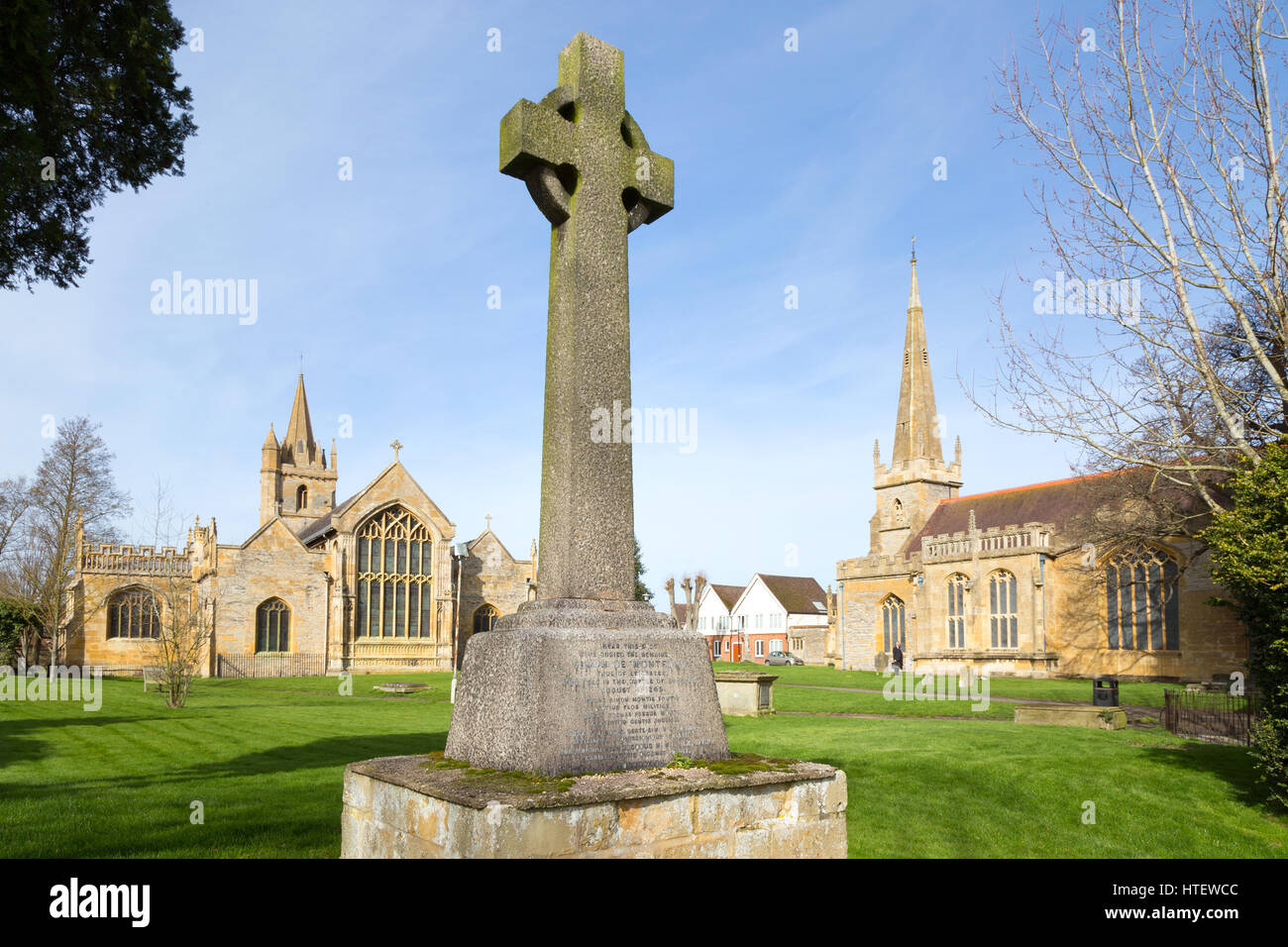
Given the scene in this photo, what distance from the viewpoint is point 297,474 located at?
198ft

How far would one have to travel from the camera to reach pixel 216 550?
3981 centimetres

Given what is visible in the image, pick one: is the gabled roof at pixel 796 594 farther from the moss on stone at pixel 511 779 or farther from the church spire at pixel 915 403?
the moss on stone at pixel 511 779

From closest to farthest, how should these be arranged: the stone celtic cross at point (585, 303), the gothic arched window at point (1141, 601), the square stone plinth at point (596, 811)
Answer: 1. the square stone plinth at point (596, 811)
2. the stone celtic cross at point (585, 303)
3. the gothic arched window at point (1141, 601)

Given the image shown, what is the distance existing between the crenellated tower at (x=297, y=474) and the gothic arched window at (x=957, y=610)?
3986 cm

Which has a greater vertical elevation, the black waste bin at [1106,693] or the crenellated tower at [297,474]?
the crenellated tower at [297,474]

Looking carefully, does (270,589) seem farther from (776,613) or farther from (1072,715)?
(776,613)

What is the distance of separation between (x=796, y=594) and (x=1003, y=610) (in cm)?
3518

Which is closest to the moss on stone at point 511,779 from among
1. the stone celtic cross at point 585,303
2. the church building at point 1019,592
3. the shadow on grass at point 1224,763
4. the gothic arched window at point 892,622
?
the stone celtic cross at point 585,303

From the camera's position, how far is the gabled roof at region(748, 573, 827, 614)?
72188 millimetres

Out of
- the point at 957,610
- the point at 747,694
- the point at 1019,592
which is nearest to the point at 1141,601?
the point at 1019,592

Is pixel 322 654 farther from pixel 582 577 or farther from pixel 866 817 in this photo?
pixel 582 577

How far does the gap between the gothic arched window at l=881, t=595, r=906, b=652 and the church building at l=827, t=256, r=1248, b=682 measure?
0.06 meters

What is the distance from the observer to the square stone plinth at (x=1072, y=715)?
15891 mm

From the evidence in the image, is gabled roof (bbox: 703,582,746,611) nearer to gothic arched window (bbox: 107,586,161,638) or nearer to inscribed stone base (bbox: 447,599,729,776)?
gothic arched window (bbox: 107,586,161,638)
